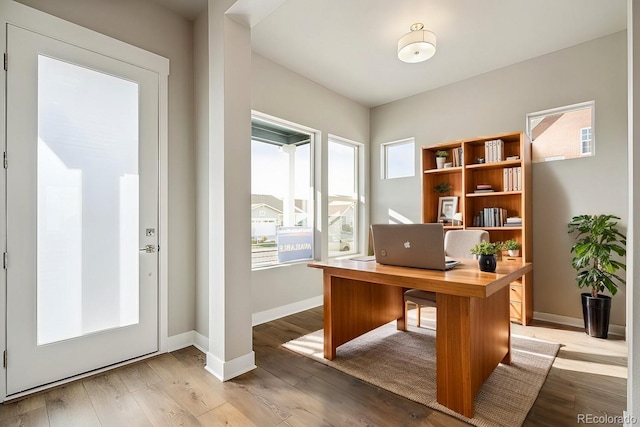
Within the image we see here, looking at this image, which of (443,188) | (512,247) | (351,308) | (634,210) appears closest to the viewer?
(634,210)

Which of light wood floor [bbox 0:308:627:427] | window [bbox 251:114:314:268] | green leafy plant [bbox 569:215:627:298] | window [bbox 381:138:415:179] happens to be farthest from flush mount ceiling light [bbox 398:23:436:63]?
light wood floor [bbox 0:308:627:427]

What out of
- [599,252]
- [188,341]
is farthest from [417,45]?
[188,341]

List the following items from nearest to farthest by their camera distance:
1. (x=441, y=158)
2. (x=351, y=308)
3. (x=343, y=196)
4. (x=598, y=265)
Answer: (x=351, y=308) → (x=598, y=265) → (x=441, y=158) → (x=343, y=196)

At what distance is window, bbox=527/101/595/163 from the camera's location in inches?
122

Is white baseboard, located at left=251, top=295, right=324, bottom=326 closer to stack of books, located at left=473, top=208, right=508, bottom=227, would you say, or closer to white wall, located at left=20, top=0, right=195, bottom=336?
white wall, located at left=20, top=0, right=195, bottom=336

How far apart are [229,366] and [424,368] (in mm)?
1392

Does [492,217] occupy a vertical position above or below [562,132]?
below

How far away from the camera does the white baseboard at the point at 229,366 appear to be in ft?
6.86

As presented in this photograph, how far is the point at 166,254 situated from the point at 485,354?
2.45 metres

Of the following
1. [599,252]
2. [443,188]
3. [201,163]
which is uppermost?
[201,163]

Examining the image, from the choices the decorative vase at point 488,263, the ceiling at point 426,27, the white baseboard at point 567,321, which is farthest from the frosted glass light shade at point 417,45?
the white baseboard at point 567,321

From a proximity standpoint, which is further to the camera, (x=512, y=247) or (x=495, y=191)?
(x=495, y=191)

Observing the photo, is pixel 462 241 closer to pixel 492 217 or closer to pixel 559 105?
pixel 492 217

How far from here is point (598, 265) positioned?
2873 millimetres
